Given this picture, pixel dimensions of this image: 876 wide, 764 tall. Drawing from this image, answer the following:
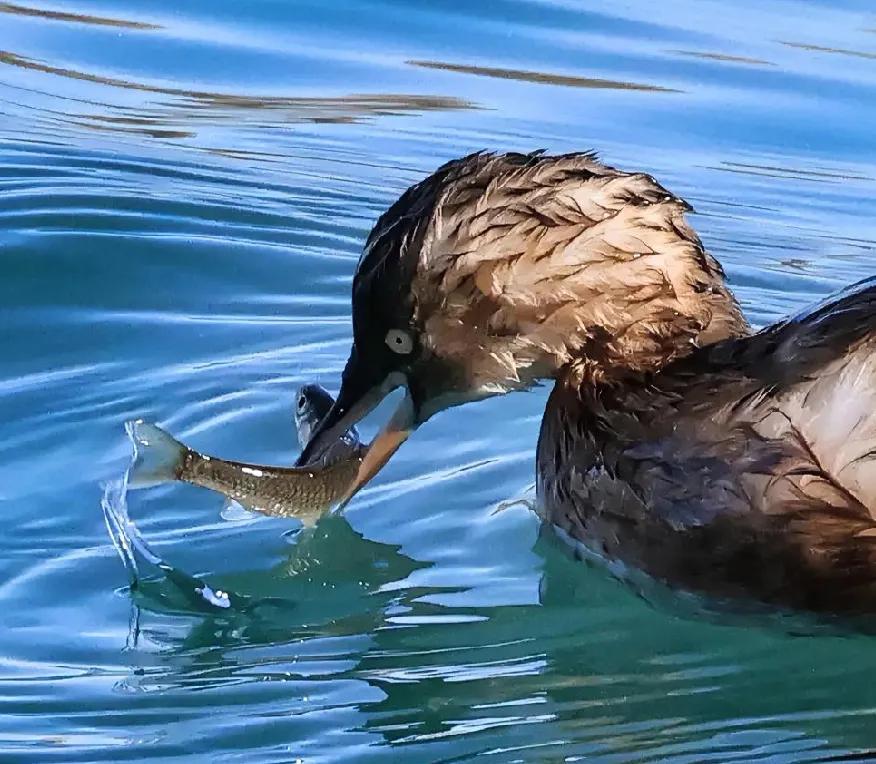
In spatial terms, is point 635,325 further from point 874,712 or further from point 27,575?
point 27,575

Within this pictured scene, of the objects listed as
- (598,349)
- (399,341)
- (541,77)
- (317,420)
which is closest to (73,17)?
(541,77)

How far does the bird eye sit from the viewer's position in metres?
5.60

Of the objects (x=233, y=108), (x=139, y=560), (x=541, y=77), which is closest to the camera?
(x=139, y=560)

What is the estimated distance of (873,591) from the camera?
481 cm

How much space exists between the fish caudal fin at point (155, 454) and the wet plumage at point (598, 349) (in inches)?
25.5

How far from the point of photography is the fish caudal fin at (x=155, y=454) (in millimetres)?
5211

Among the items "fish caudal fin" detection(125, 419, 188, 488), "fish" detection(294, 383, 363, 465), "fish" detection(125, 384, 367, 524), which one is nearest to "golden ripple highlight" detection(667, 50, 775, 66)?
"fish" detection(294, 383, 363, 465)

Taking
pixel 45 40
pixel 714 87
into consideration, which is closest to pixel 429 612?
pixel 714 87

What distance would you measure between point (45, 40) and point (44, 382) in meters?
4.62

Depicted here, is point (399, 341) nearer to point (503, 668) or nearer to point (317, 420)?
point (317, 420)

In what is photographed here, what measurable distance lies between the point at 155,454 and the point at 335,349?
2115mm

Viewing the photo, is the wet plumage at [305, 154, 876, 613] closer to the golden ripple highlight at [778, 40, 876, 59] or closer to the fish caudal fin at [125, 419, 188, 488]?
the fish caudal fin at [125, 419, 188, 488]

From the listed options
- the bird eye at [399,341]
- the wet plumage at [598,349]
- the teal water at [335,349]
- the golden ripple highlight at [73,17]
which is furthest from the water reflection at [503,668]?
the golden ripple highlight at [73,17]

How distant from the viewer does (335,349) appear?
7.31 meters
